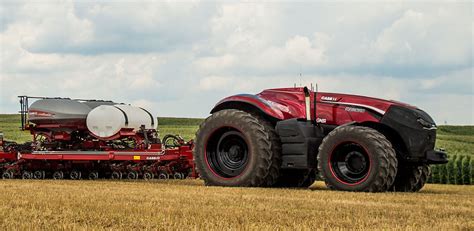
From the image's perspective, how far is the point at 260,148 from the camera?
573 inches

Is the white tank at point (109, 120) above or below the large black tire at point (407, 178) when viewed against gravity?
above

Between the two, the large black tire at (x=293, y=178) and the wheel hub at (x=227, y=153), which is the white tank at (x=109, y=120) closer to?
the wheel hub at (x=227, y=153)

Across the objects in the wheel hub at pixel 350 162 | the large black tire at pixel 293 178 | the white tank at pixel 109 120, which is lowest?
the large black tire at pixel 293 178

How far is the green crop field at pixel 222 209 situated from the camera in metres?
8.57

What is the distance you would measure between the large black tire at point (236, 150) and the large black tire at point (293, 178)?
1247mm

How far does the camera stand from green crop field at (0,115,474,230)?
857cm

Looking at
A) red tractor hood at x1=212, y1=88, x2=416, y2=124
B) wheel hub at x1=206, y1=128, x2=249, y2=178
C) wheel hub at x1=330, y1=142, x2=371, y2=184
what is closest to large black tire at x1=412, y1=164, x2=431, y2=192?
red tractor hood at x1=212, y1=88, x2=416, y2=124

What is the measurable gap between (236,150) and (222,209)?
5.28 metres

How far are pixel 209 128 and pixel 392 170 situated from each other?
3.95m

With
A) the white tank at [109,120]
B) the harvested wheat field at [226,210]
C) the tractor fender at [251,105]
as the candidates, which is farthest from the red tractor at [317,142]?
the white tank at [109,120]

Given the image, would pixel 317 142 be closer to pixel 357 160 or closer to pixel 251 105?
pixel 357 160

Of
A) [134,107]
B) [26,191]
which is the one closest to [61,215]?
[26,191]

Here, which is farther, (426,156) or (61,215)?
(426,156)

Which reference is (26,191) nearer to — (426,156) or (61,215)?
(61,215)
